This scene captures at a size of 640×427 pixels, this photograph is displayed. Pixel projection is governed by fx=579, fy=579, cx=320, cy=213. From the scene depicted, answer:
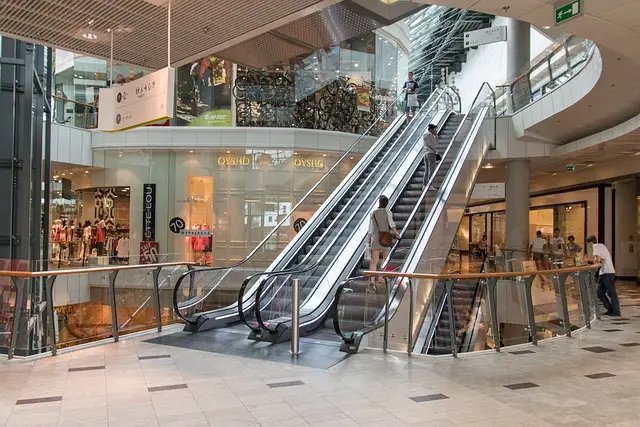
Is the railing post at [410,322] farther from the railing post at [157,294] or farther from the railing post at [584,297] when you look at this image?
the railing post at [157,294]

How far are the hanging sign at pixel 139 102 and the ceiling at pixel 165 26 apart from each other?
0.53m

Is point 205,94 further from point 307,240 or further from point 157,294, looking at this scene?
point 157,294

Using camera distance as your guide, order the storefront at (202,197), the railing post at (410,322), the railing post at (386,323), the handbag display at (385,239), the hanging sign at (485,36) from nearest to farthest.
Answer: the railing post at (410,322) → the railing post at (386,323) → the handbag display at (385,239) → the hanging sign at (485,36) → the storefront at (202,197)

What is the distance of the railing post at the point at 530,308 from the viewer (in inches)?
284

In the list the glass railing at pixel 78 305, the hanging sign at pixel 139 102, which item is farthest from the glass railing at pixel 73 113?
the hanging sign at pixel 139 102

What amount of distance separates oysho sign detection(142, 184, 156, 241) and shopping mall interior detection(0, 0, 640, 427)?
6 centimetres

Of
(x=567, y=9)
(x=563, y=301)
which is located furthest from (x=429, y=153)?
(x=567, y=9)

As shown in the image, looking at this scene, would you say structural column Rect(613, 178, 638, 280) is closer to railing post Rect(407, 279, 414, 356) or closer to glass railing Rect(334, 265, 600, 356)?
glass railing Rect(334, 265, 600, 356)

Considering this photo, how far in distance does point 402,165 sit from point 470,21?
16656 mm

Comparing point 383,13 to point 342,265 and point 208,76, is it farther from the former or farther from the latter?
point 208,76

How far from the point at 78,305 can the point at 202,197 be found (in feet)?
36.9

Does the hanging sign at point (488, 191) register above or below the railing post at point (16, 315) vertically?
above

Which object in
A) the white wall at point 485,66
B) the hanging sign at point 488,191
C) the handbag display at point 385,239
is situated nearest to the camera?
the handbag display at point 385,239

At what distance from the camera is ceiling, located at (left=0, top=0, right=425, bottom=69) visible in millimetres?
5648
